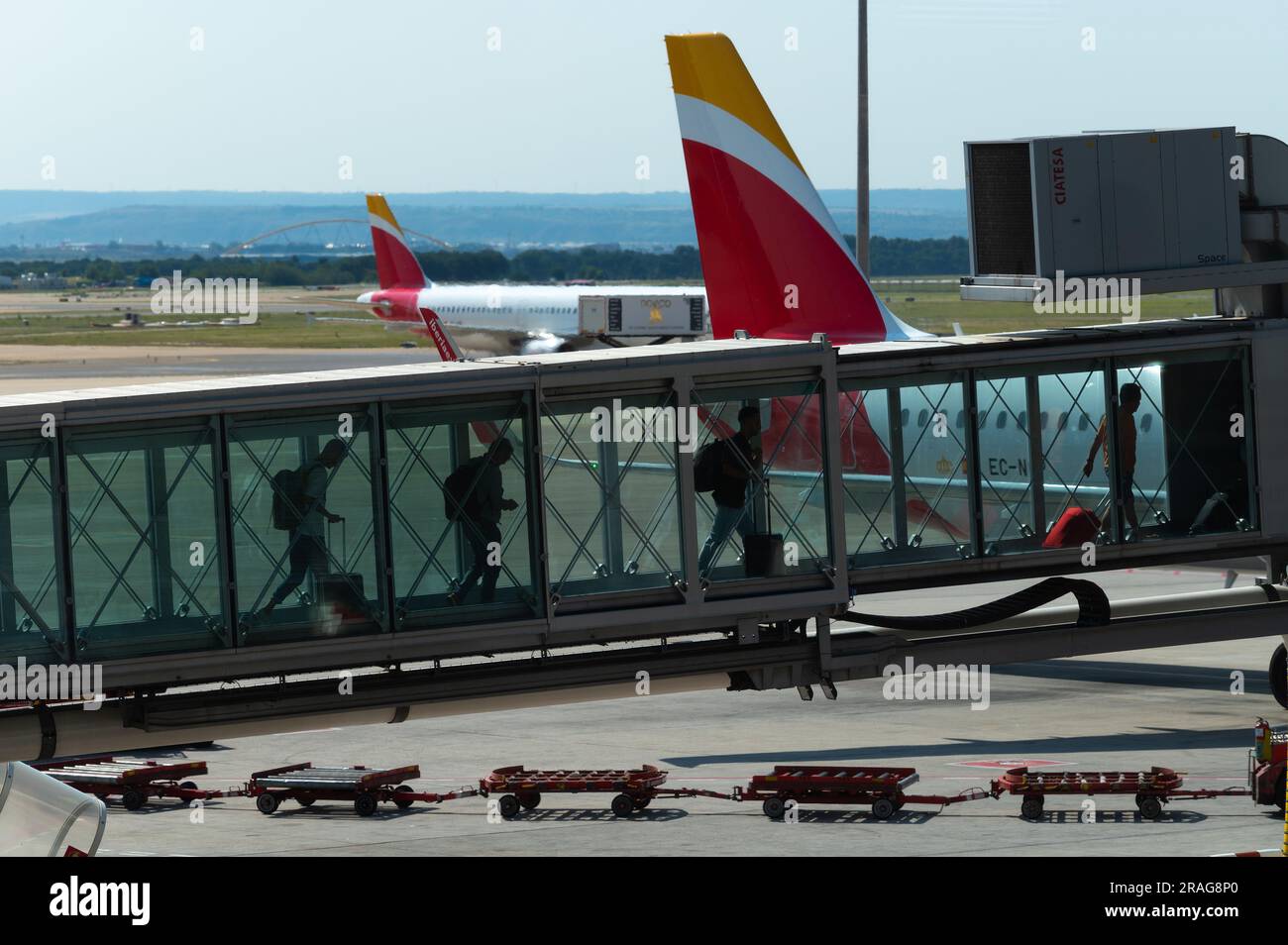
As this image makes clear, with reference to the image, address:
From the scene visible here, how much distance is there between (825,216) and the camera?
38.0 meters

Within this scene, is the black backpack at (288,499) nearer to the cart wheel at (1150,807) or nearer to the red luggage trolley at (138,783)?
the red luggage trolley at (138,783)

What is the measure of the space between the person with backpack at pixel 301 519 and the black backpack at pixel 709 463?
15.1 ft

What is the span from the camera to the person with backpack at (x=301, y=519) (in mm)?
19984

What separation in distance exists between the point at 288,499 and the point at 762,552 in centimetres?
604

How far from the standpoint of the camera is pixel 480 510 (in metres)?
20.7

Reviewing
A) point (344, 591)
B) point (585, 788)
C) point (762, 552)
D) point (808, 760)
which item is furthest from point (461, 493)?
point (808, 760)

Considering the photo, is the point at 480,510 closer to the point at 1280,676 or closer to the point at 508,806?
the point at 508,806

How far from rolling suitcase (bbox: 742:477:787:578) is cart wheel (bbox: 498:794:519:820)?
4849 mm

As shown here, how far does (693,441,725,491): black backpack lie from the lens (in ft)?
70.5

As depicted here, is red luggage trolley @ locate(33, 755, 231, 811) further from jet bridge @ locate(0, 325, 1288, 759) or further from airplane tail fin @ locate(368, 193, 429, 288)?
airplane tail fin @ locate(368, 193, 429, 288)

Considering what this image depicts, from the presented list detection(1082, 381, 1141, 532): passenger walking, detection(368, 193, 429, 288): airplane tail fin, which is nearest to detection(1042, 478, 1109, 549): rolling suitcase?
detection(1082, 381, 1141, 532): passenger walking

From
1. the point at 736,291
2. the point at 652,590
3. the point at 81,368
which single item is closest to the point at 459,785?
the point at 652,590

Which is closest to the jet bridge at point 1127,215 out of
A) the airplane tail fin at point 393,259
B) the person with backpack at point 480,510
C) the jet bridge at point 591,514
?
the jet bridge at point 591,514
